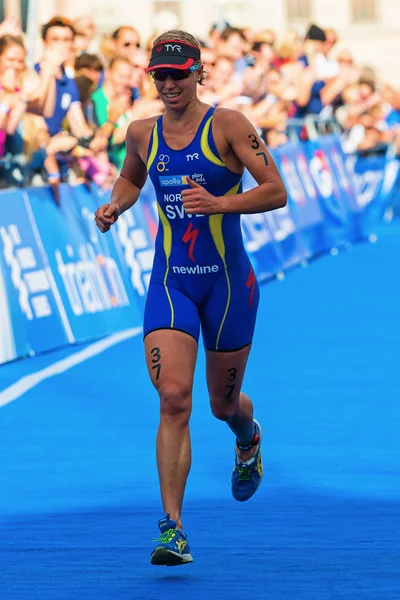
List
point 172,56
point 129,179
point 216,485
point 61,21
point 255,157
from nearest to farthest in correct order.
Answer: point 172,56
point 255,157
point 129,179
point 216,485
point 61,21

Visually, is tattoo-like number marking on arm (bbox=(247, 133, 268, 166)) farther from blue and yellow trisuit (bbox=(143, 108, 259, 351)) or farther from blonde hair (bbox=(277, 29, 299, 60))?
blonde hair (bbox=(277, 29, 299, 60))

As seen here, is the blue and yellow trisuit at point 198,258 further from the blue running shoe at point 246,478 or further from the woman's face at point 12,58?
the woman's face at point 12,58

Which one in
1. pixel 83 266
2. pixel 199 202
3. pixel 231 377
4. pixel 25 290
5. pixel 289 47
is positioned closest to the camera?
pixel 199 202

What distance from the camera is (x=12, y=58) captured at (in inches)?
558

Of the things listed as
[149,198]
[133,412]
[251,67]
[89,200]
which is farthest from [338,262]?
[133,412]

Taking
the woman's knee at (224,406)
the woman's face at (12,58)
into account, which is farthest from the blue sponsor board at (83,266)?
the woman's knee at (224,406)

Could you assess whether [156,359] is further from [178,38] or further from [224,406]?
[178,38]

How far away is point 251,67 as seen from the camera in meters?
21.2

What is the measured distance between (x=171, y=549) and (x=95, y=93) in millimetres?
10136

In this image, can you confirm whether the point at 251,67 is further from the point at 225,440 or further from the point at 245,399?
the point at 245,399

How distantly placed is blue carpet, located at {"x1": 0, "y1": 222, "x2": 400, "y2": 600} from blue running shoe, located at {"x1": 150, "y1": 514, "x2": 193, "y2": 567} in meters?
0.06

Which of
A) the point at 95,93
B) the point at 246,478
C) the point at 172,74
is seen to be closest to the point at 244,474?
the point at 246,478

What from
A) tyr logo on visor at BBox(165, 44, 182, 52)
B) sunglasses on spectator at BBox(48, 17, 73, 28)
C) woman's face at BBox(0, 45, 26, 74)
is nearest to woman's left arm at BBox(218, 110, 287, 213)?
tyr logo on visor at BBox(165, 44, 182, 52)

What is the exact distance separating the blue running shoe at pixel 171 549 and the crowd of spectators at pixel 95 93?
7.93m
